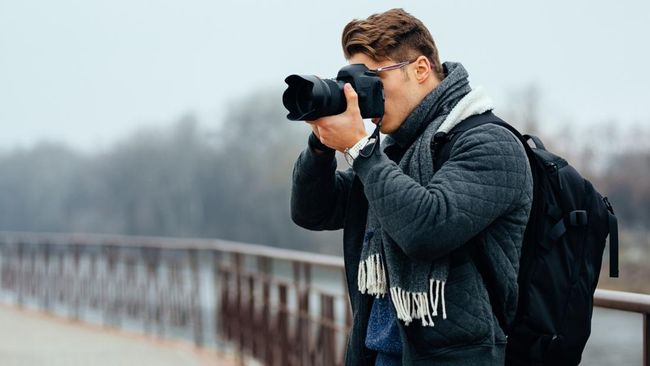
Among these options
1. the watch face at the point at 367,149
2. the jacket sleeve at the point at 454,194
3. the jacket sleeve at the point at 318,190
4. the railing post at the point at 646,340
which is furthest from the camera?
the railing post at the point at 646,340

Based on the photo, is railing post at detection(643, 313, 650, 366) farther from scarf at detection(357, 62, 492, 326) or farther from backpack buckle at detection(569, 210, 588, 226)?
scarf at detection(357, 62, 492, 326)

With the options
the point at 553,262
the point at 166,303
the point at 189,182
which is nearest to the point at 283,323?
the point at 166,303

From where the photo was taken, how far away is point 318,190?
2.20 m

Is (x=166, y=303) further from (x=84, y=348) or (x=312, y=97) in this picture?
(x=312, y=97)

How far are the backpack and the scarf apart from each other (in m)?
0.04

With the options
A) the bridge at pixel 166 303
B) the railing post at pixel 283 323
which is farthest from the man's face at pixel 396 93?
the railing post at pixel 283 323

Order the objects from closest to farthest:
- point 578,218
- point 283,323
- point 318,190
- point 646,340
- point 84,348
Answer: point 578,218, point 318,190, point 646,340, point 283,323, point 84,348

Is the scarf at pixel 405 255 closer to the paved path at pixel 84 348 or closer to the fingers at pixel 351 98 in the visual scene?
the fingers at pixel 351 98

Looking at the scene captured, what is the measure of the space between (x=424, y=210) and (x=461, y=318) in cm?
22

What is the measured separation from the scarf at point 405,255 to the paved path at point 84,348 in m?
5.72

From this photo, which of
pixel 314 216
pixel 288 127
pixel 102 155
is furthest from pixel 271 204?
pixel 314 216

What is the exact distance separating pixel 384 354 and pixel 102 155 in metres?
60.4

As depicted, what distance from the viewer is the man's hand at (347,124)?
191 cm

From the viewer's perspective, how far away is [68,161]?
62406mm
